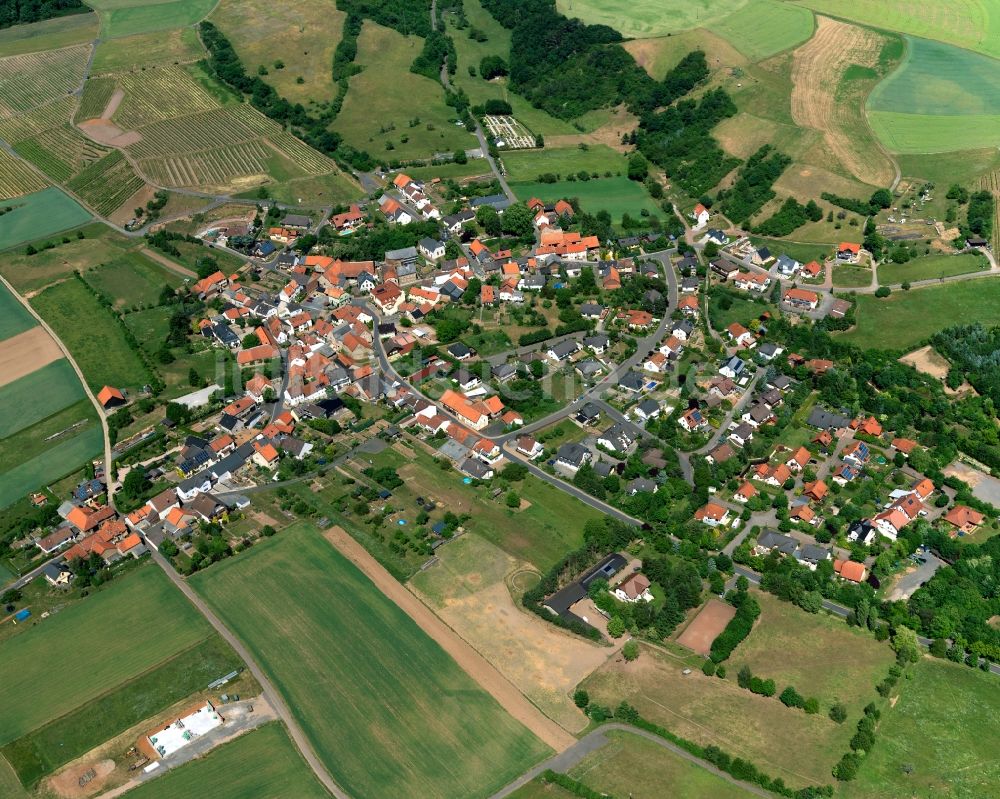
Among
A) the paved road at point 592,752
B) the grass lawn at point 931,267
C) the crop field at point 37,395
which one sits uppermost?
the grass lawn at point 931,267

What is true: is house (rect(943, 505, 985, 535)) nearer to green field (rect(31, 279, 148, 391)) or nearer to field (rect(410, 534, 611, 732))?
field (rect(410, 534, 611, 732))

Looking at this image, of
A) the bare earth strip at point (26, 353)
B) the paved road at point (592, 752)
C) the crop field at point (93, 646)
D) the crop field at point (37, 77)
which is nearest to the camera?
the paved road at point (592, 752)

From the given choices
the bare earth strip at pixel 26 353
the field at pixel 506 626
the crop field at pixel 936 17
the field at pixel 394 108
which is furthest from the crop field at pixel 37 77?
the crop field at pixel 936 17

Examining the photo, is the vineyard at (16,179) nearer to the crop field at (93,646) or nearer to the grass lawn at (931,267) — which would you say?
the crop field at (93,646)

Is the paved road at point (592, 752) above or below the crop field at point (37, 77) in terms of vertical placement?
below

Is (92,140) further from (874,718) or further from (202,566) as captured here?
(874,718)

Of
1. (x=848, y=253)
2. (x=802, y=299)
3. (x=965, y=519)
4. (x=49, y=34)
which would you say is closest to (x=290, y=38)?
(x=49, y=34)

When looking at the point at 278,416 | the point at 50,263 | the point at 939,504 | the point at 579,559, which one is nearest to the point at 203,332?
the point at 278,416
